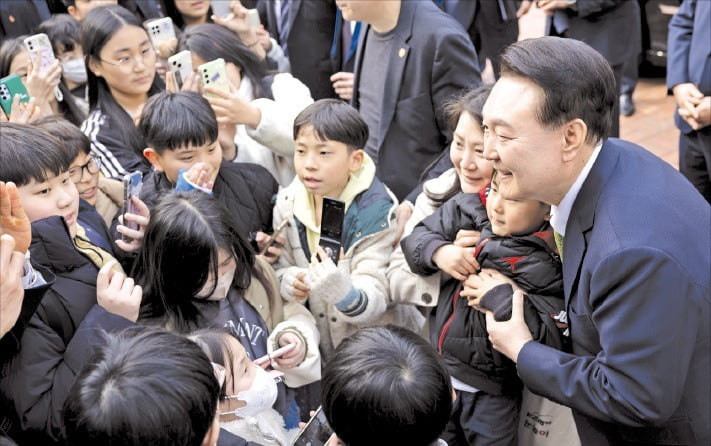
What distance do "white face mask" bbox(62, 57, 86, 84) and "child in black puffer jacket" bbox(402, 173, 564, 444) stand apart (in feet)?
8.30

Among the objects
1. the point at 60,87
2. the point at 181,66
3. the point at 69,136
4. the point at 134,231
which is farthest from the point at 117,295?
the point at 60,87

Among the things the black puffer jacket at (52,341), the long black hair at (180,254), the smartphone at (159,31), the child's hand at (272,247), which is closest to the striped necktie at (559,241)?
the long black hair at (180,254)

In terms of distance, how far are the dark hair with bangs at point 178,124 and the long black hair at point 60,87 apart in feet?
Result: 3.65

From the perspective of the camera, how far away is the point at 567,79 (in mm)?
1791

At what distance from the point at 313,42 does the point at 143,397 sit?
12.0 feet

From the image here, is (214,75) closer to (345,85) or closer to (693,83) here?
(345,85)

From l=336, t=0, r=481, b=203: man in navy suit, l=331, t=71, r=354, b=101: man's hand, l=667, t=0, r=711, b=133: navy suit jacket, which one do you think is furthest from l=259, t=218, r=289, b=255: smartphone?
l=667, t=0, r=711, b=133: navy suit jacket

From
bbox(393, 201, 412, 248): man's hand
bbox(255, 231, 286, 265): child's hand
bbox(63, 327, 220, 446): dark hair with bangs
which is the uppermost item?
bbox(63, 327, 220, 446): dark hair with bangs

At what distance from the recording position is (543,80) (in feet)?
5.88

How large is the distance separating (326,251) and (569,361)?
2.99 feet

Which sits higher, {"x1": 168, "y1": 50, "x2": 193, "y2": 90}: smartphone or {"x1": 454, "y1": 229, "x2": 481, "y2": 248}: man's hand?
{"x1": 168, "y1": 50, "x2": 193, "y2": 90}: smartphone

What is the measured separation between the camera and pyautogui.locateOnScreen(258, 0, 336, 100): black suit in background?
4641mm

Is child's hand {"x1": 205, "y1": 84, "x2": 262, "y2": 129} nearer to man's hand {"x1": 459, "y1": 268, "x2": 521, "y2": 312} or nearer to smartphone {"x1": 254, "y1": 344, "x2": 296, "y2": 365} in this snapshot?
smartphone {"x1": 254, "y1": 344, "x2": 296, "y2": 365}

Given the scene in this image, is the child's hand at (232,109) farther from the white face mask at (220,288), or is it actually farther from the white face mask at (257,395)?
the white face mask at (257,395)
